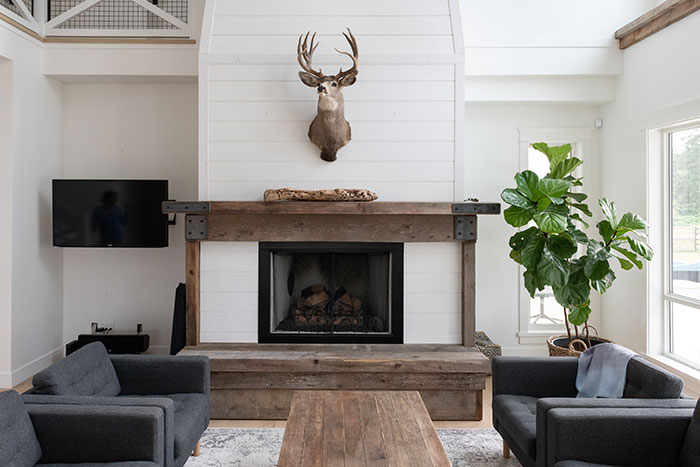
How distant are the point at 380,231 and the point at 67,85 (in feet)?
10.8

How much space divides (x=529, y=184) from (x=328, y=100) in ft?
5.18

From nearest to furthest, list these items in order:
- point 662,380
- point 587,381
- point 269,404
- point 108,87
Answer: point 662,380, point 587,381, point 269,404, point 108,87

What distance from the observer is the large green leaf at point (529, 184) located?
3.77 metres

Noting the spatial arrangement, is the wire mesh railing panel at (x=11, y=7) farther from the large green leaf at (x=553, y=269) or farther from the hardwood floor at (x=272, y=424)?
the large green leaf at (x=553, y=269)

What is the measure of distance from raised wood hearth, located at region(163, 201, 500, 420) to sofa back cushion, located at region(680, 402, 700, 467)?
57.2 inches

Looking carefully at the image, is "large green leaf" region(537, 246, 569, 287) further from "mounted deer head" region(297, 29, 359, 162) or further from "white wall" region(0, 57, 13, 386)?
"white wall" region(0, 57, 13, 386)

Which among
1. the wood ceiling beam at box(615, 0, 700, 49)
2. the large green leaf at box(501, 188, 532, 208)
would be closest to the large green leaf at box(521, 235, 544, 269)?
the large green leaf at box(501, 188, 532, 208)

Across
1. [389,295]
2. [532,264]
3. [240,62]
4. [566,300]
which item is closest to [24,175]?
[240,62]

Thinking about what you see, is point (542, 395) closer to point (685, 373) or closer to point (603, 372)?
point (603, 372)

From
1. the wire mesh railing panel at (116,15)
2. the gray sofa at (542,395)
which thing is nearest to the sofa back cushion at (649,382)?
Result: the gray sofa at (542,395)

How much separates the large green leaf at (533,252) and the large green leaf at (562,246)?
73 millimetres

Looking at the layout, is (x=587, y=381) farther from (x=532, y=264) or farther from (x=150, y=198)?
(x=150, y=198)

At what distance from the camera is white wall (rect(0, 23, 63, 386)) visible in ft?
13.7

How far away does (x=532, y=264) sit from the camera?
12.4 feet
